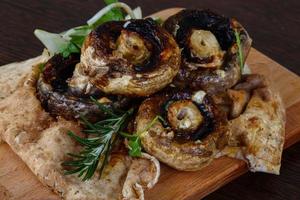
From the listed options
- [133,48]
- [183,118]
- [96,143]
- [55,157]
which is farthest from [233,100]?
[55,157]

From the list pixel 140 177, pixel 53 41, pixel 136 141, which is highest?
pixel 53 41

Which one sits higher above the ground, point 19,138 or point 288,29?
point 19,138

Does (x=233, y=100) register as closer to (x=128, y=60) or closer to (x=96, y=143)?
(x=128, y=60)

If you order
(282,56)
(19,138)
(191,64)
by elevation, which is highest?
(191,64)

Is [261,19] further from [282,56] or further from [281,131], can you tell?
[281,131]

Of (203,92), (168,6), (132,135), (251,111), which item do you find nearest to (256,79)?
(251,111)

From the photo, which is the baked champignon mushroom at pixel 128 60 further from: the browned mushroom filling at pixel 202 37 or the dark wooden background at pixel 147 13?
the dark wooden background at pixel 147 13

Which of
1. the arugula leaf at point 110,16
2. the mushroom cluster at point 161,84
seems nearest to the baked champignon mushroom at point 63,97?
the mushroom cluster at point 161,84

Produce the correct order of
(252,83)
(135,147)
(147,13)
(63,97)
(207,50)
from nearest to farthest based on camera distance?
1. (135,147)
2. (63,97)
3. (207,50)
4. (252,83)
5. (147,13)
